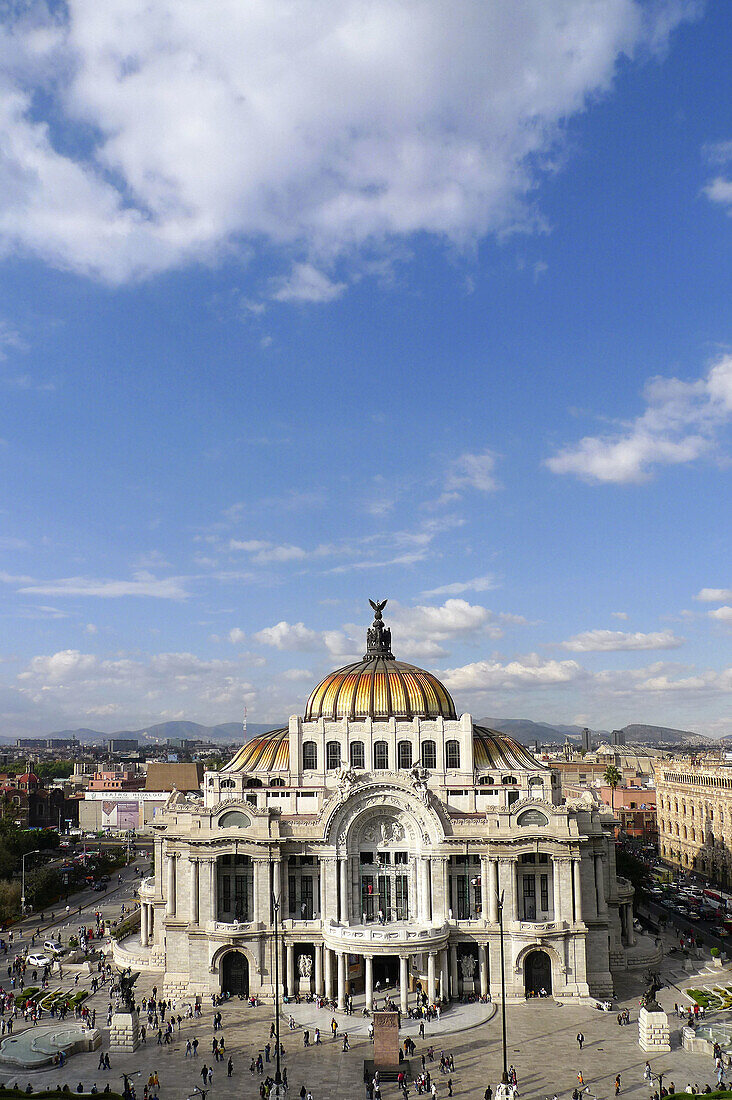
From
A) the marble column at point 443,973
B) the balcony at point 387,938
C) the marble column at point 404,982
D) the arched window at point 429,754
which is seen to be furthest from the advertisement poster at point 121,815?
the marble column at point 404,982

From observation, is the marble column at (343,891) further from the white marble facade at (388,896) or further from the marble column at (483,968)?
the marble column at (483,968)

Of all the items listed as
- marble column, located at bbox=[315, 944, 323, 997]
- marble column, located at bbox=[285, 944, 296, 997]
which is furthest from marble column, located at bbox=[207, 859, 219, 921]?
marble column, located at bbox=[315, 944, 323, 997]

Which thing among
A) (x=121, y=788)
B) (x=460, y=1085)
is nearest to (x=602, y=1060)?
(x=460, y=1085)

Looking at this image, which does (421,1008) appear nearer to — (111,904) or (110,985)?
(110,985)

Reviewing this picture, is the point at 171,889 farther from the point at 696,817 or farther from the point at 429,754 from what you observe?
the point at 696,817

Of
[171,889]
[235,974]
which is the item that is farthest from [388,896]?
[171,889]

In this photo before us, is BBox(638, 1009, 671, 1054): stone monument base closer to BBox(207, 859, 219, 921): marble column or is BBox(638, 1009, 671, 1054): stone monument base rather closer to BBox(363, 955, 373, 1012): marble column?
BBox(363, 955, 373, 1012): marble column
